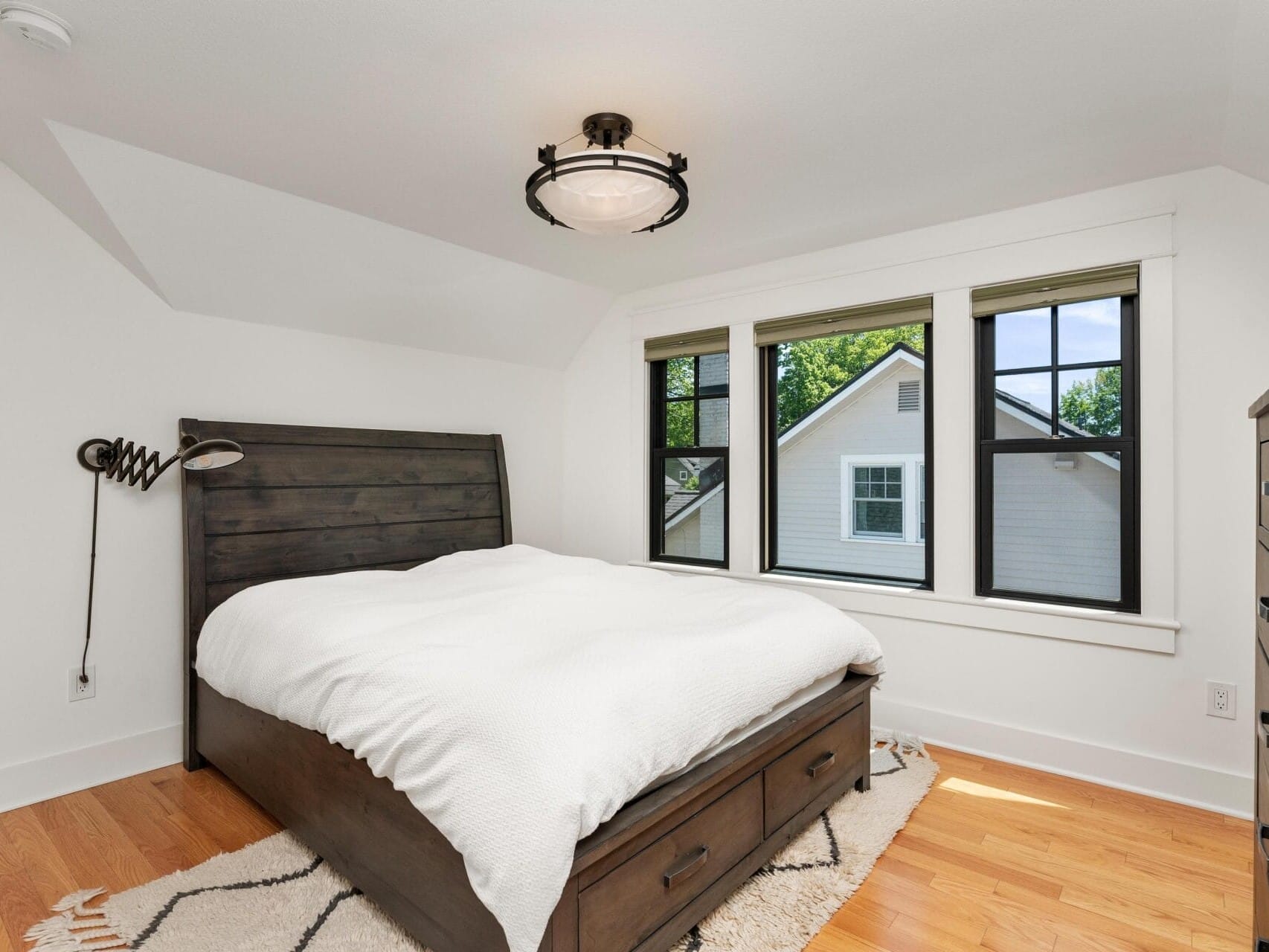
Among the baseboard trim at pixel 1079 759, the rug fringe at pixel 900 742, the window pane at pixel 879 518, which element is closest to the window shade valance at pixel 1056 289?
the window pane at pixel 879 518

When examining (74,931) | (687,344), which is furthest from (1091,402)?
(74,931)

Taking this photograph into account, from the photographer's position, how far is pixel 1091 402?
2.79m

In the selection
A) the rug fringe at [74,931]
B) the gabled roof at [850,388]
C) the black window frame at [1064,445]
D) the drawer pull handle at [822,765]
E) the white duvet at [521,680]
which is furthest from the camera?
the gabled roof at [850,388]

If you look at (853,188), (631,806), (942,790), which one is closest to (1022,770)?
(942,790)

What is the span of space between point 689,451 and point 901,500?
1.19m

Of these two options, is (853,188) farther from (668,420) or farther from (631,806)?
(631,806)

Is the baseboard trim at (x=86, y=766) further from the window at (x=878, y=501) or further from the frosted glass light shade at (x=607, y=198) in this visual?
the window at (x=878, y=501)

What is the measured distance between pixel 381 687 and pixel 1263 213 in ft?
10.5

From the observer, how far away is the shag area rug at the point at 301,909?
1.73 metres

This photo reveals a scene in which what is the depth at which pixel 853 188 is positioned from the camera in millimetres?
2682

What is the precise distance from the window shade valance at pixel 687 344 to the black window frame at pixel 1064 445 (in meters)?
1.30

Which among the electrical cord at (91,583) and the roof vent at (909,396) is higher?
the roof vent at (909,396)

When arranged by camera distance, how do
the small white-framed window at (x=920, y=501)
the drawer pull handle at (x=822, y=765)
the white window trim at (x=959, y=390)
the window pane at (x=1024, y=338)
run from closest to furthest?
the drawer pull handle at (x=822, y=765)
the white window trim at (x=959, y=390)
the window pane at (x=1024, y=338)
the small white-framed window at (x=920, y=501)

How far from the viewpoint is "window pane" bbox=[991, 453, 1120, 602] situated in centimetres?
279
